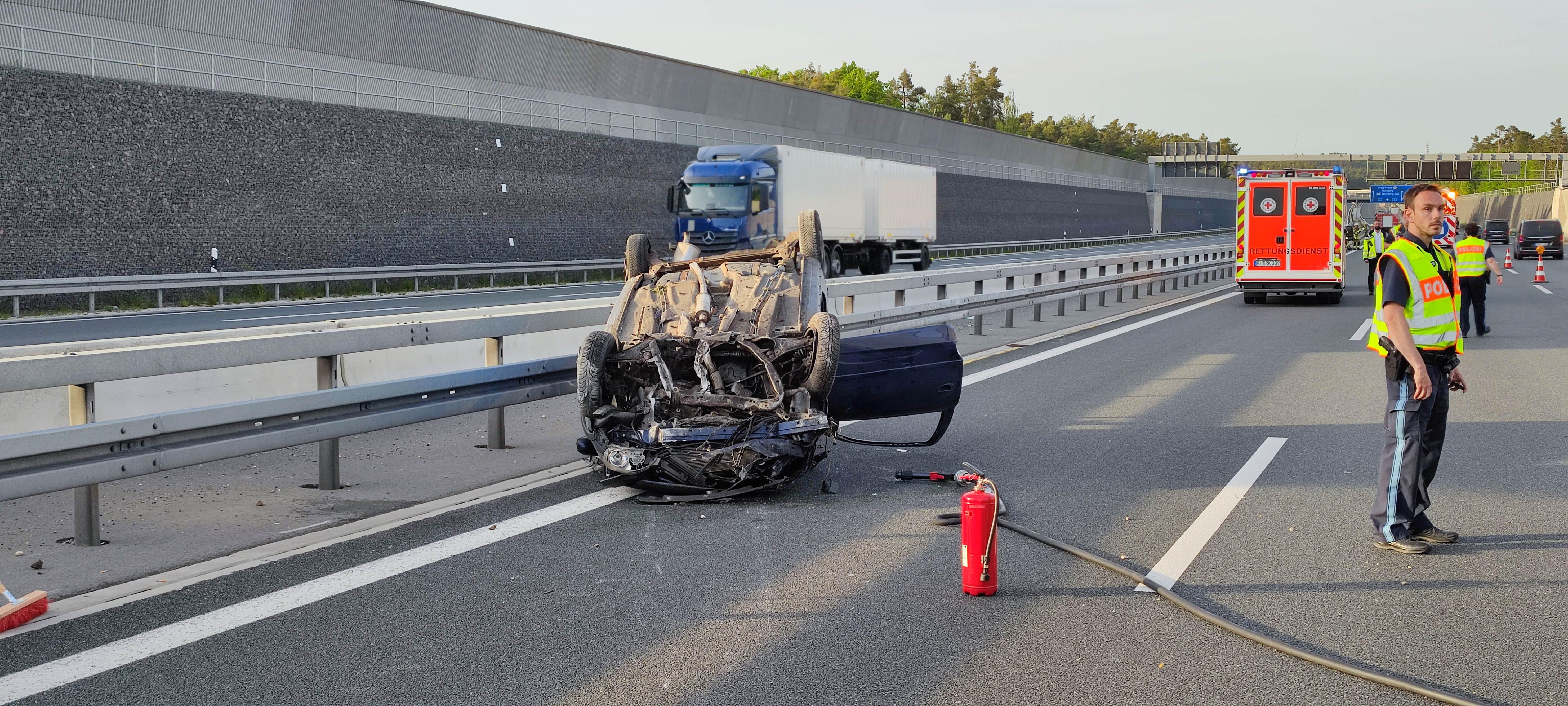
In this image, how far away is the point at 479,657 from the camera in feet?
15.1

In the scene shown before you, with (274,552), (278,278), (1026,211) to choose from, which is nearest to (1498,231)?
(1026,211)

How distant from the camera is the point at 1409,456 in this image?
6.27 metres

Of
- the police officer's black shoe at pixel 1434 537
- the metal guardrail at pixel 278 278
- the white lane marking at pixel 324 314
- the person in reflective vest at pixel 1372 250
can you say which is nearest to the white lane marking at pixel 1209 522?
the police officer's black shoe at pixel 1434 537

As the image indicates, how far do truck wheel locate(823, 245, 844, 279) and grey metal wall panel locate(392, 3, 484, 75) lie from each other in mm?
13282

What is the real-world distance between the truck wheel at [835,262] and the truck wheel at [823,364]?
1110 inches

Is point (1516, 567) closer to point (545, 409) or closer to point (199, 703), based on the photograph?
point (199, 703)

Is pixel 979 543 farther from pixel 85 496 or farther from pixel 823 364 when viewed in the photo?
pixel 85 496

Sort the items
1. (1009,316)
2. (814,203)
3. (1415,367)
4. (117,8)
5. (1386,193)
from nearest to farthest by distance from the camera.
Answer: (1415,367), (1009,316), (117,8), (814,203), (1386,193)

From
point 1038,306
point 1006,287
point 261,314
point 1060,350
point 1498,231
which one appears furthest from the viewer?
point 1498,231

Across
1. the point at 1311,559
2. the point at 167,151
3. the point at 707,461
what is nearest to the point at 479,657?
the point at 707,461

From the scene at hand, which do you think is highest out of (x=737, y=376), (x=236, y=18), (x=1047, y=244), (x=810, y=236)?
(x=236, y=18)

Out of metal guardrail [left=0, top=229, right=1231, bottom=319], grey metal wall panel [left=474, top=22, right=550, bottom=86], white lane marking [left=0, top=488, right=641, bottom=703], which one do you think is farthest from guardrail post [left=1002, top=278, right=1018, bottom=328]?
grey metal wall panel [left=474, top=22, right=550, bottom=86]

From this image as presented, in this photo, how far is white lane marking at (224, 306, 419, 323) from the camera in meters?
22.6

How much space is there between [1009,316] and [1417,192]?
40.5ft
